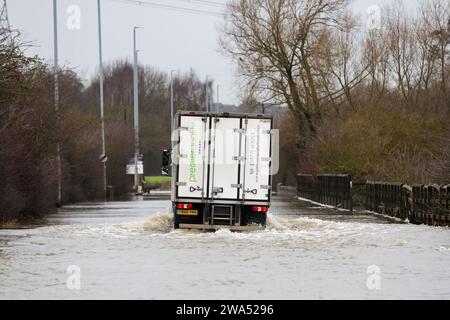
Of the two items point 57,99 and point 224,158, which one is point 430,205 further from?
point 57,99

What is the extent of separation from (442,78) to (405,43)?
293 centimetres

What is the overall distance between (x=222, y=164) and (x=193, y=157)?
78 cm

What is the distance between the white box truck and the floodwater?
855 mm

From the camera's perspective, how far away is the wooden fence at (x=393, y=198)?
32750 mm

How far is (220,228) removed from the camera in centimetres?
2881

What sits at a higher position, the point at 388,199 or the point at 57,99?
the point at 57,99

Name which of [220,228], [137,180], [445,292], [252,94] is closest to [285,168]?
[137,180]

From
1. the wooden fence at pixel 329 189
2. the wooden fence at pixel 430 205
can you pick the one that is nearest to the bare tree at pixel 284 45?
the wooden fence at pixel 329 189

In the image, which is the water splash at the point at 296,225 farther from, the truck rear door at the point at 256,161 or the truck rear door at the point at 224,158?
the truck rear door at the point at 224,158

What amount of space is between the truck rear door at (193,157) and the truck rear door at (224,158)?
191 millimetres

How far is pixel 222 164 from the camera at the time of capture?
94.1 ft

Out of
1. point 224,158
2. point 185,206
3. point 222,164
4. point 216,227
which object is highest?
point 224,158

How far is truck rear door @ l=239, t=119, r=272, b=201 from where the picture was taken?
2858 centimetres

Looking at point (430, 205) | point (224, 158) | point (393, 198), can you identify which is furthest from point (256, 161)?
point (393, 198)
